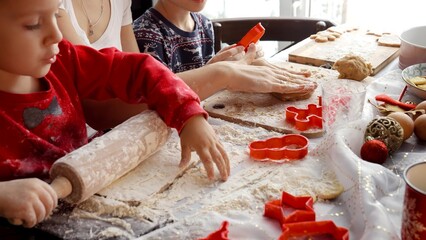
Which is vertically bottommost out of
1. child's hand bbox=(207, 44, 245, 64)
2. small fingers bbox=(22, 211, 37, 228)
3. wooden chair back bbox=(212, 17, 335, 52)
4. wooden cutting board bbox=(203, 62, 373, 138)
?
wooden chair back bbox=(212, 17, 335, 52)

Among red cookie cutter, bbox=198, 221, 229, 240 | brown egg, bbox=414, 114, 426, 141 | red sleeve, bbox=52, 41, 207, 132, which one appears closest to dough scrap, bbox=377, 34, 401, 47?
brown egg, bbox=414, 114, 426, 141

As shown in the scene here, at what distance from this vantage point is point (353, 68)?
1333 mm

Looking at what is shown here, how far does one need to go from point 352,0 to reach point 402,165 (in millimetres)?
1997

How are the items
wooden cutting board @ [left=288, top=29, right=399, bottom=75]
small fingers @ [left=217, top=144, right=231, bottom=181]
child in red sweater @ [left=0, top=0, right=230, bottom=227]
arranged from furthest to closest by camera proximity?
1. wooden cutting board @ [left=288, top=29, right=399, bottom=75]
2. small fingers @ [left=217, top=144, right=231, bottom=181]
3. child in red sweater @ [left=0, top=0, right=230, bottom=227]

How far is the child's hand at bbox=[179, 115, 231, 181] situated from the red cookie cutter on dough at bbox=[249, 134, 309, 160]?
87 millimetres

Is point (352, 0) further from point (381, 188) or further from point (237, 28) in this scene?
point (381, 188)

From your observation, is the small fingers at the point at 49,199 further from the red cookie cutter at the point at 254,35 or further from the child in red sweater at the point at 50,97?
the red cookie cutter at the point at 254,35

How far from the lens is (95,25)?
59.6 inches

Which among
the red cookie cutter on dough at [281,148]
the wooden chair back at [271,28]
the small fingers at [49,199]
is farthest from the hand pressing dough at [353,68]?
the small fingers at [49,199]

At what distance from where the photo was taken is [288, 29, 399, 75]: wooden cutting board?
150cm

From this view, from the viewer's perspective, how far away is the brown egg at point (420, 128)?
104 cm

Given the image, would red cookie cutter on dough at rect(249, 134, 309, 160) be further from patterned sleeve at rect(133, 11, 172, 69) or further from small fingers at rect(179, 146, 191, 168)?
patterned sleeve at rect(133, 11, 172, 69)

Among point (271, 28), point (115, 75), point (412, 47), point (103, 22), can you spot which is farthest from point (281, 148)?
point (271, 28)

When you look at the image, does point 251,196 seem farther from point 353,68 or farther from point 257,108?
point 353,68
